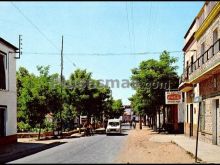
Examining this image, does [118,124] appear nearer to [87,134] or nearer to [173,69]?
[87,134]

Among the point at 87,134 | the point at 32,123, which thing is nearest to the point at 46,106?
the point at 32,123

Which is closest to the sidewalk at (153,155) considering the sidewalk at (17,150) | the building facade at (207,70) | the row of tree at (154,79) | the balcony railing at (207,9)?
the building facade at (207,70)

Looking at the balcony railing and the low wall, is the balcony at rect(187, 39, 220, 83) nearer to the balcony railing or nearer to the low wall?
the balcony railing

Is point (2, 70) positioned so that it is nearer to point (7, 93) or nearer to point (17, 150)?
point (7, 93)

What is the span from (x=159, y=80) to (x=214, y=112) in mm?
14598

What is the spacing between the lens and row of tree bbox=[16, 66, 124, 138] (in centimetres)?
2823

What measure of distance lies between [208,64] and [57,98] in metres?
14.1

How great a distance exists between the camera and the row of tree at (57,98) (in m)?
28.2

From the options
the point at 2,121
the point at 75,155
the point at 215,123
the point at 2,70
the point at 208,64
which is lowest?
the point at 75,155

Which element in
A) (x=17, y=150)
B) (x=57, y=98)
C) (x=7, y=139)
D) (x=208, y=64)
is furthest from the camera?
(x=57, y=98)

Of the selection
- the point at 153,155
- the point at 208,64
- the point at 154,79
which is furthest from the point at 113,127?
the point at 153,155

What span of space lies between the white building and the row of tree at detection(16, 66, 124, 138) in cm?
393

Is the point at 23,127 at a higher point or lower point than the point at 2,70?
lower

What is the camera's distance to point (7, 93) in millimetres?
22844
